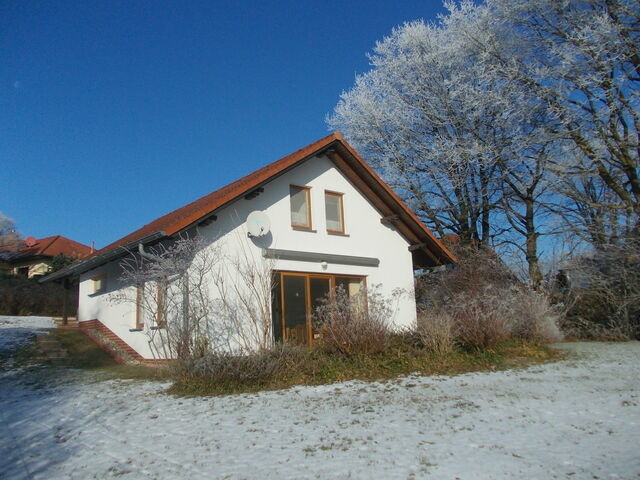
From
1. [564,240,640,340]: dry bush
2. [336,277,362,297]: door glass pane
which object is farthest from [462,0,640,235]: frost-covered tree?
[336,277,362,297]: door glass pane

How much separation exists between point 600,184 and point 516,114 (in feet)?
18.3

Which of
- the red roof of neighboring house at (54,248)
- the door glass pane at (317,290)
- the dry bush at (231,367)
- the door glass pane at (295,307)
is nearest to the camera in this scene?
the dry bush at (231,367)

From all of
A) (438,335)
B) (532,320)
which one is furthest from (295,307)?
(532,320)

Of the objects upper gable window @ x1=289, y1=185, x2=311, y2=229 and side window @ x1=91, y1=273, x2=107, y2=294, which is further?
side window @ x1=91, y1=273, x2=107, y2=294

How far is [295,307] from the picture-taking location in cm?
1244

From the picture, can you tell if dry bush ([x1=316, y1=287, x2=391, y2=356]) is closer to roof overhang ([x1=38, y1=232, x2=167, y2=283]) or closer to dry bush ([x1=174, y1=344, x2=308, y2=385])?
dry bush ([x1=174, y1=344, x2=308, y2=385])

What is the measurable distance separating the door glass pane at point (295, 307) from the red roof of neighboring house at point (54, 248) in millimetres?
27519

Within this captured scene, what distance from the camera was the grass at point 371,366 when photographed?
802 cm

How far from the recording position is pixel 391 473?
423 centimetres

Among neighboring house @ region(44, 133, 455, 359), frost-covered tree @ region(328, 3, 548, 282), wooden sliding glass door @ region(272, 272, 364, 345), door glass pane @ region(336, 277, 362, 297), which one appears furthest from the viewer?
frost-covered tree @ region(328, 3, 548, 282)

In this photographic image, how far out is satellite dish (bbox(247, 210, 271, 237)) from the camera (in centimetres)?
1169

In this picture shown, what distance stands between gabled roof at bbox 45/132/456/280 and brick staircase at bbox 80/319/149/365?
1710mm

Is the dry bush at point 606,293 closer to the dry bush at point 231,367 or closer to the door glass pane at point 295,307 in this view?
the door glass pane at point 295,307

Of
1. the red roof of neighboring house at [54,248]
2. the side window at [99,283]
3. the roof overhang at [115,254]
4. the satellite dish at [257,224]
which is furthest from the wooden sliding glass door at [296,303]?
the red roof of neighboring house at [54,248]
